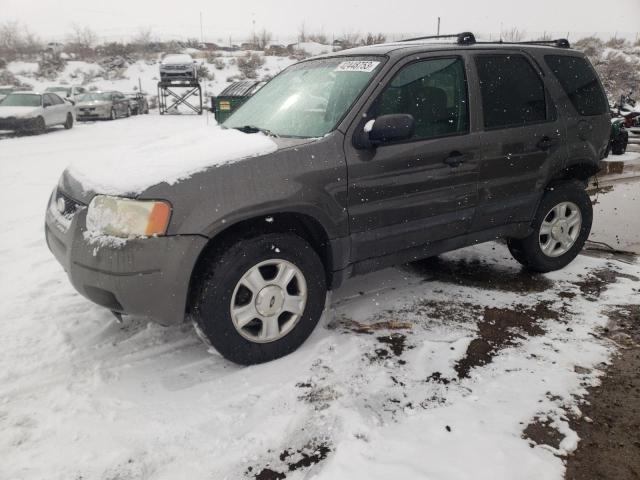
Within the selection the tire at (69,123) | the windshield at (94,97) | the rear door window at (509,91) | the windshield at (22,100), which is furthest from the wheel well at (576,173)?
the windshield at (94,97)

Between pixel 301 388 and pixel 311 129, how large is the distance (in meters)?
1.54

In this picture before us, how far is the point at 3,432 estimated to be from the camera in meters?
2.29

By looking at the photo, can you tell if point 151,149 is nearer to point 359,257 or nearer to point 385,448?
point 359,257

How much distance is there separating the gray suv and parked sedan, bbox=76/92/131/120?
60.5 ft

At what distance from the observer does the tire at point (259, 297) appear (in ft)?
8.61

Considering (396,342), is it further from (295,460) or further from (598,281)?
(598,281)

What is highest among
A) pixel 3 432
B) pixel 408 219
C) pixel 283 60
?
pixel 283 60

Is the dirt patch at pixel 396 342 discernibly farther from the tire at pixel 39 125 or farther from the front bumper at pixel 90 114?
the front bumper at pixel 90 114

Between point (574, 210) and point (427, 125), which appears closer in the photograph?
point (427, 125)

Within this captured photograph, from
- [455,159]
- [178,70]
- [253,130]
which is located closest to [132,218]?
[253,130]

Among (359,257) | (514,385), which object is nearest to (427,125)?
(359,257)

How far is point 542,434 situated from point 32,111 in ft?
53.4

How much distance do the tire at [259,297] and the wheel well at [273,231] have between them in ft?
0.11

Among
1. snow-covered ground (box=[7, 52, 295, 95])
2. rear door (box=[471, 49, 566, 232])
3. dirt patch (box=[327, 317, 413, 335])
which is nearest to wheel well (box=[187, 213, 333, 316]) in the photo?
dirt patch (box=[327, 317, 413, 335])
